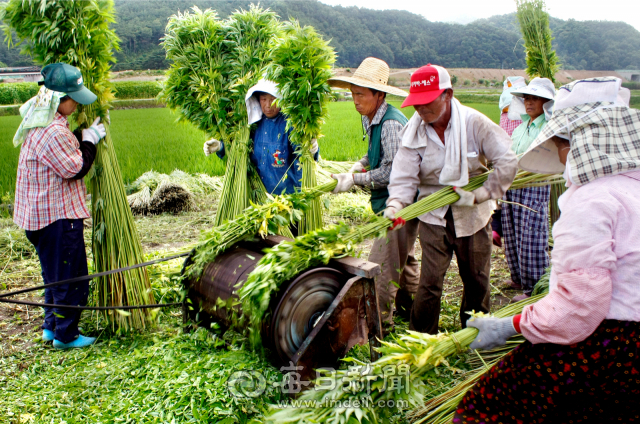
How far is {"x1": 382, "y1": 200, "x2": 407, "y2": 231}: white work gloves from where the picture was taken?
107 inches

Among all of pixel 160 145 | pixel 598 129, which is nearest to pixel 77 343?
pixel 598 129

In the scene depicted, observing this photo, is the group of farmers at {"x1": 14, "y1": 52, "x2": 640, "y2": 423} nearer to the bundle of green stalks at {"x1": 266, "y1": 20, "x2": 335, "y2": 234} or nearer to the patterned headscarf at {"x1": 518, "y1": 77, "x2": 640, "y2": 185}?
the patterned headscarf at {"x1": 518, "y1": 77, "x2": 640, "y2": 185}

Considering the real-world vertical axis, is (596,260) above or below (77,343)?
above

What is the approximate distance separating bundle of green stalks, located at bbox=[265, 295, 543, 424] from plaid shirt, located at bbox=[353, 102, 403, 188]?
4.94 feet

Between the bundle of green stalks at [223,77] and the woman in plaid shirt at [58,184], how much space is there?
1.05 meters

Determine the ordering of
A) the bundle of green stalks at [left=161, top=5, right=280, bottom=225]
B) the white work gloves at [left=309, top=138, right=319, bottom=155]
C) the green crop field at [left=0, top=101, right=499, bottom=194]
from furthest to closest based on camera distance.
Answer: the green crop field at [left=0, top=101, right=499, bottom=194] → the bundle of green stalks at [left=161, top=5, right=280, bottom=225] → the white work gloves at [left=309, top=138, right=319, bottom=155]

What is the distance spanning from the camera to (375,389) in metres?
1.94

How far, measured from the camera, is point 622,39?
24.5 feet

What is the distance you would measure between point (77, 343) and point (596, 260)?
3.40 m

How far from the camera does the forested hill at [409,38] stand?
25.4 ft

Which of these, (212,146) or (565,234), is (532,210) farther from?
(212,146)

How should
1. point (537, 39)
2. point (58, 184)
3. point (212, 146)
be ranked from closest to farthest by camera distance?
point (58, 184)
point (212, 146)
point (537, 39)

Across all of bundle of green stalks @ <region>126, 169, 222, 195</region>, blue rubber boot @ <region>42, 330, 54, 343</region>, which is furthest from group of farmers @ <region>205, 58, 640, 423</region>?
bundle of green stalks @ <region>126, 169, 222, 195</region>

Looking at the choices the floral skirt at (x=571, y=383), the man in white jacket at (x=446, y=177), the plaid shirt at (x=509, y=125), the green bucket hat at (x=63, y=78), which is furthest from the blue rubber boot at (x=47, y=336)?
the plaid shirt at (x=509, y=125)
